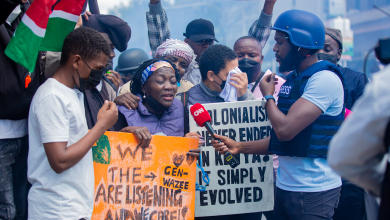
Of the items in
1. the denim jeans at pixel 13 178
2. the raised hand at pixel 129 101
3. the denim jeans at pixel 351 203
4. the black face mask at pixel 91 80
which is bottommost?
the denim jeans at pixel 351 203

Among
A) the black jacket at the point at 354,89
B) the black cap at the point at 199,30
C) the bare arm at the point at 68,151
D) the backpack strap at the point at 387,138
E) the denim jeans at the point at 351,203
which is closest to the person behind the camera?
the backpack strap at the point at 387,138

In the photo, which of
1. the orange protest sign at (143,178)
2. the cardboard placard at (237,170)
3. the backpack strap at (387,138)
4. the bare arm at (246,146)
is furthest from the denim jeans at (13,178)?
the backpack strap at (387,138)

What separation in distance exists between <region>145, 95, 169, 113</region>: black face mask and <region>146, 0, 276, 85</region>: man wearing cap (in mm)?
1719

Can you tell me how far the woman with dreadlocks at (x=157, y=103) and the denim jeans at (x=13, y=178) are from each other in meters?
1.04

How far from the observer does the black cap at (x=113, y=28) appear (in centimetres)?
418

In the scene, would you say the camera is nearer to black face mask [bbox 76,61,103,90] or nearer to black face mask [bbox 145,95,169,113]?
black face mask [bbox 76,61,103,90]

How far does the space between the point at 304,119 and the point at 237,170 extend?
46.2 inches

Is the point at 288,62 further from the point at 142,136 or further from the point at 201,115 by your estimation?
the point at 142,136

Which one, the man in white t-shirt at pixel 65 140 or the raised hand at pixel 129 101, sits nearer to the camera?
the man in white t-shirt at pixel 65 140

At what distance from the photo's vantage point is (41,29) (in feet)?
8.45

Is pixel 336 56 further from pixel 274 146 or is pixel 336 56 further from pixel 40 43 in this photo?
pixel 40 43

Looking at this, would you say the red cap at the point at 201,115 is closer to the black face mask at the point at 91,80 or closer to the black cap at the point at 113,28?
the black face mask at the point at 91,80

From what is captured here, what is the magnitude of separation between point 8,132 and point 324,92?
2.52m

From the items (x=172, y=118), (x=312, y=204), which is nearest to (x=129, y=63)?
(x=172, y=118)
